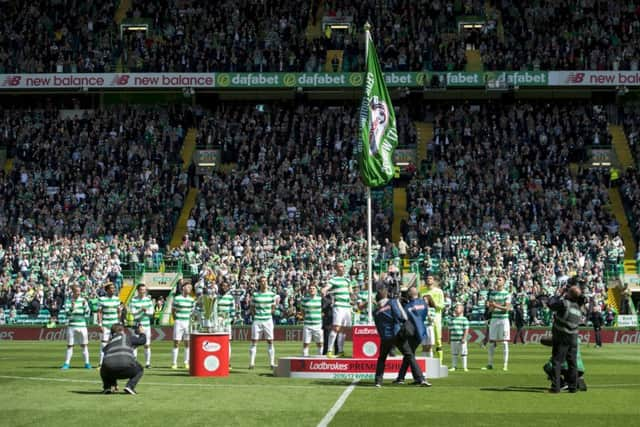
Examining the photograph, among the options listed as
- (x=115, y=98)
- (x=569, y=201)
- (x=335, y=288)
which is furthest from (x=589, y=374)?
(x=115, y=98)

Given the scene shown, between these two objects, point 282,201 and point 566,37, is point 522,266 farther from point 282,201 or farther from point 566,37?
point 566,37

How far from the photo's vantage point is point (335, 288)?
25.9 meters

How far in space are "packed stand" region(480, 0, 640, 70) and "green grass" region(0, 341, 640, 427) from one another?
34194 millimetres

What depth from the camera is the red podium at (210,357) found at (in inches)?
909

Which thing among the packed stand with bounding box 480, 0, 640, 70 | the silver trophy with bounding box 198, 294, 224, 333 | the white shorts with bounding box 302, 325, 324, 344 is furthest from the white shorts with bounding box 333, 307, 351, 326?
the packed stand with bounding box 480, 0, 640, 70

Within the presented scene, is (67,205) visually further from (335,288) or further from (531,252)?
(335,288)

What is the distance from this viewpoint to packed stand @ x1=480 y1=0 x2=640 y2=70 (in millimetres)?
57716

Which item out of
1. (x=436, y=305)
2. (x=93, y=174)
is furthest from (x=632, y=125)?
(x=436, y=305)

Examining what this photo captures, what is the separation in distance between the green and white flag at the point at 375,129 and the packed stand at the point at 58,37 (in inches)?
1483

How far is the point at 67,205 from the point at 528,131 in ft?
81.4

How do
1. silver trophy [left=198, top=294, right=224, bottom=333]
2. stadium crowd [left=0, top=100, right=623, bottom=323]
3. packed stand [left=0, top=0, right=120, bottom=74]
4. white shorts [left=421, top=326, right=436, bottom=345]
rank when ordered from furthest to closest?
packed stand [left=0, top=0, right=120, bottom=74]
stadium crowd [left=0, top=100, right=623, bottom=323]
white shorts [left=421, top=326, right=436, bottom=345]
silver trophy [left=198, top=294, right=224, bottom=333]

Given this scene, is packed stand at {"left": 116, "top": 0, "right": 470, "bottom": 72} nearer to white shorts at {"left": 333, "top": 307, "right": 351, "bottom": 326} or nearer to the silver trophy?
white shorts at {"left": 333, "top": 307, "right": 351, "bottom": 326}

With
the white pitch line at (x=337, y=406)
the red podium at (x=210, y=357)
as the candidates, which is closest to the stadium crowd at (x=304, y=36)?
the red podium at (x=210, y=357)

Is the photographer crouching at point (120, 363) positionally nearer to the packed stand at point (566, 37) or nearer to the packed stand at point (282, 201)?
the packed stand at point (282, 201)
